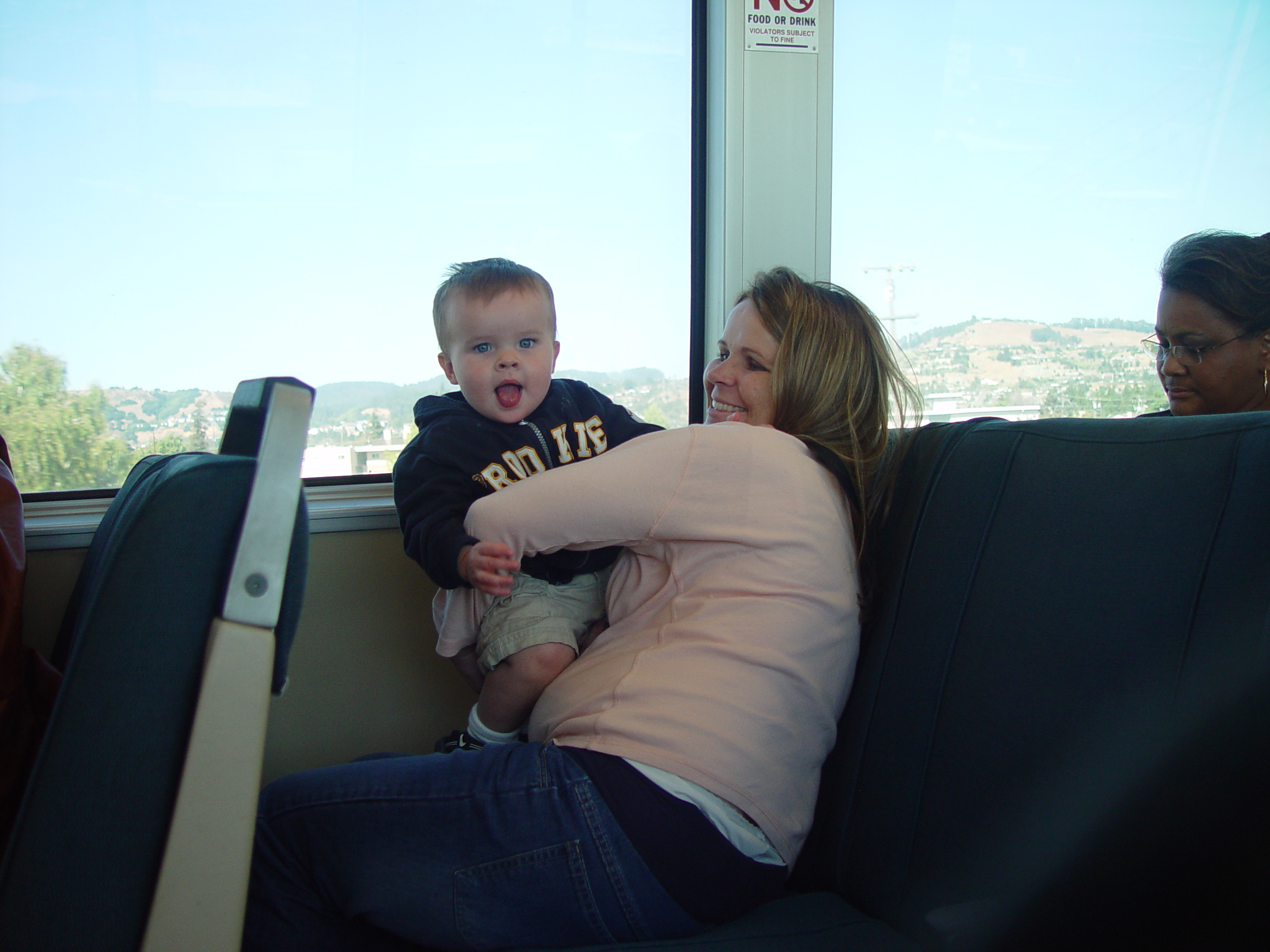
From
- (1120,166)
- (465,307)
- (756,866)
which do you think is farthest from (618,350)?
(1120,166)

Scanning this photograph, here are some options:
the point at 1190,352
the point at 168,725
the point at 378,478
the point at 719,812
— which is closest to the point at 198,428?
the point at 378,478

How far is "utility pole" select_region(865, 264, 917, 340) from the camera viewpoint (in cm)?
229

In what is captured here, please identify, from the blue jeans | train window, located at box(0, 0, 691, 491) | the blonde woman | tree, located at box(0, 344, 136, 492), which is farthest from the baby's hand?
tree, located at box(0, 344, 136, 492)

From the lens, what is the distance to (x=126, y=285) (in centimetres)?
185

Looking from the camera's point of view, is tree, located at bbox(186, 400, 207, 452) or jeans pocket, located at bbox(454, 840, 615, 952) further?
tree, located at bbox(186, 400, 207, 452)

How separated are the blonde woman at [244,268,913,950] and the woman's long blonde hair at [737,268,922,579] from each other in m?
0.06

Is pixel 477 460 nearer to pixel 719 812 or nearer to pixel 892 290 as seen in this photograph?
pixel 719 812

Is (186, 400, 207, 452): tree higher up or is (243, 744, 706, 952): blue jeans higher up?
(186, 400, 207, 452): tree

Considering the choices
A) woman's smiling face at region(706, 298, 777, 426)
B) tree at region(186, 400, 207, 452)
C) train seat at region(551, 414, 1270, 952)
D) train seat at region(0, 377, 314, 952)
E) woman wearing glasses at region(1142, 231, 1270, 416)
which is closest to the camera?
train seat at region(0, 377, 314, 952)

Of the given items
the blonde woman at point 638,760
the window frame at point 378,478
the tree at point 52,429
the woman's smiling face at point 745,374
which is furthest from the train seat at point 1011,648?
the tree at point 52,429

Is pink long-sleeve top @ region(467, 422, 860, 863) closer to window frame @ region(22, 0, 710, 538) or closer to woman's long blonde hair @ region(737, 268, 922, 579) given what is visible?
woman's long blonde hair @ region(737, 268, 922, 579)

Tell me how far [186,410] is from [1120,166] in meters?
2.71

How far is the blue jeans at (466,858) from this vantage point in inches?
38.1

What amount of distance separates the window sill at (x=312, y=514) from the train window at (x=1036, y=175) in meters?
1.41
